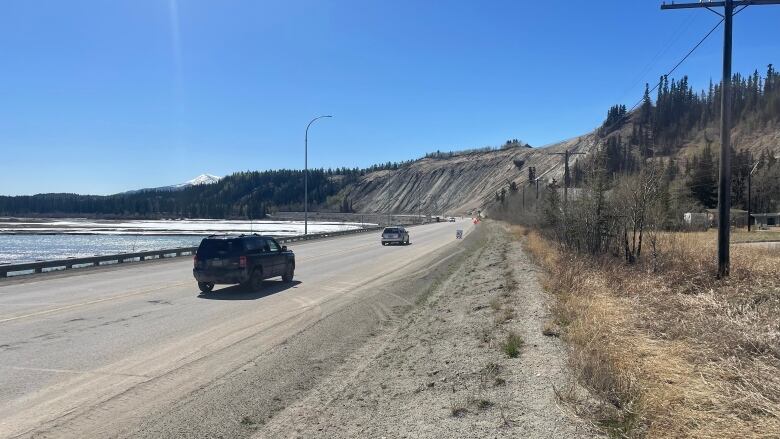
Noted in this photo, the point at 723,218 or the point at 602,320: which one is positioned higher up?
the point at 723,218

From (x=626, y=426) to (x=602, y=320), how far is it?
4.00 meters

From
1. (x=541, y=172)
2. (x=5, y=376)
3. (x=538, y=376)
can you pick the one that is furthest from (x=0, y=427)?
(x=541, y=172)

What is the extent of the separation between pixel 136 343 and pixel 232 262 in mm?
6678

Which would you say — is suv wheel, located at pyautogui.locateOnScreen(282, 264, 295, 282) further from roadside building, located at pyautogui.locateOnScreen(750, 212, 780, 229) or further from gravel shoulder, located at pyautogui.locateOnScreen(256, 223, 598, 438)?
roadside building, located at pyautogui.locateOnScreen(750, 212, 780, 229)

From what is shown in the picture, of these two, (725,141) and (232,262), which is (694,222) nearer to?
(725,141)

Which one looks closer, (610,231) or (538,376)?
Result: (538,376)

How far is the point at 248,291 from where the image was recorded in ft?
52.6

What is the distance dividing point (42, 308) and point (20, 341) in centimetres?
409

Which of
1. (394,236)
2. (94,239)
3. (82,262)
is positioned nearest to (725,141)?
(82,262)

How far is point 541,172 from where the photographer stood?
15825 centimetres

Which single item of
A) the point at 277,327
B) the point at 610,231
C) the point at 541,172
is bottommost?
the point at 277,327

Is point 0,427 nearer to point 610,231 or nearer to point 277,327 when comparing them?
point 277,327

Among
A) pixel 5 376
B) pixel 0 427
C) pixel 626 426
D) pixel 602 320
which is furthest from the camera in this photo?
pixel 602 320

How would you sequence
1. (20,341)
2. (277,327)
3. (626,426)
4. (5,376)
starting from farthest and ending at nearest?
(277,327) → (20,341) → (5,376) → (626,426)
